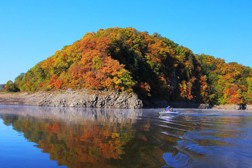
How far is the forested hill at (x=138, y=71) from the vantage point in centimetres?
6406

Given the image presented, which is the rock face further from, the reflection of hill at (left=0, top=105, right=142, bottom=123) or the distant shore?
the reflection of hill at (left=0, top=105, right=142, bottom=123)

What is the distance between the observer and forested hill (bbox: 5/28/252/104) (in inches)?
2522

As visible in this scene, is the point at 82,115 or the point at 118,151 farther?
the point at 82,115

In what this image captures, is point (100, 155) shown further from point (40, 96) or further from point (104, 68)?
point (40, 96)

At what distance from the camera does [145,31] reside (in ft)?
346

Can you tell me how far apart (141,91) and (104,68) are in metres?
14.3

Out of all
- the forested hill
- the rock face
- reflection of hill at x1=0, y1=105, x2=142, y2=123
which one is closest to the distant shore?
the rock face

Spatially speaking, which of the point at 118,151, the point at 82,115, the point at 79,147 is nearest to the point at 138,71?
the point at 82,115

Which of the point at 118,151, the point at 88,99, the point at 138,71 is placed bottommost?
the point at 118,151

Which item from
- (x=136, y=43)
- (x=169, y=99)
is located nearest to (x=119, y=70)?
(x=136, y=43)

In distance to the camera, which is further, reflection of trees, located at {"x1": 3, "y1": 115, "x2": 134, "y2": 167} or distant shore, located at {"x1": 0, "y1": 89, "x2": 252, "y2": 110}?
distant shore, located at {"x1": 0, "y1": 89, "x2": 252, "y2": 110}

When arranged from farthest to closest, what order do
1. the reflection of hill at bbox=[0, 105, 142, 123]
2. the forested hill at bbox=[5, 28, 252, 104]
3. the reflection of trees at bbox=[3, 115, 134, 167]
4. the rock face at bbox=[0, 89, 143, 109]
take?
the forested hill at bbox=[5, 28, 252, 104], the rock face at bbox=[0, 89, 143, 109], the reflection of hill at bbox=[0, 105, 142, 123], the reflection of trees at bbox=[3, 115, 134, 167]

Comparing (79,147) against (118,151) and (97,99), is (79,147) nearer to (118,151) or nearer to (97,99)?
(118,151)

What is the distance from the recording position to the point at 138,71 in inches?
2972
